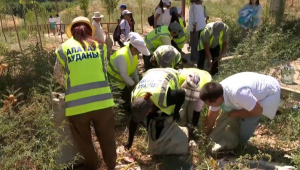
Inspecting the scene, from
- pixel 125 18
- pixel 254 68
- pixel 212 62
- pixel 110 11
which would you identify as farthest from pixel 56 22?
pixel 254 68

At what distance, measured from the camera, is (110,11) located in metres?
12.3

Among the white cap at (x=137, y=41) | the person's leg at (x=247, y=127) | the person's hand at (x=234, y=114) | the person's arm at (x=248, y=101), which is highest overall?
the white cap at (x=137, y=41)

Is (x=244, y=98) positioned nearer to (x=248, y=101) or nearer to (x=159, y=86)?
(x=248, y=101)

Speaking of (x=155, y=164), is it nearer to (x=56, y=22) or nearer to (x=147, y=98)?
(x=147, y=98)

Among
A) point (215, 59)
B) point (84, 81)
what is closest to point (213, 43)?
point (215, 59)

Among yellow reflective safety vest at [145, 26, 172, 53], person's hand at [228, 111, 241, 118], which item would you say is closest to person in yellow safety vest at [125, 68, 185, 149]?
person's hand at [228, 111, 241, 118]

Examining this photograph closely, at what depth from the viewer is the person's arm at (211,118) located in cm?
350

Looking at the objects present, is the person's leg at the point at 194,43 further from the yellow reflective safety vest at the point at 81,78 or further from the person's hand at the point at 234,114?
the yellow reflective safety vest at the point at 81,78

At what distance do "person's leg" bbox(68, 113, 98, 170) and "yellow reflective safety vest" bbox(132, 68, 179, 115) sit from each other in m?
0.57

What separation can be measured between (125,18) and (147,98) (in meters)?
3.94

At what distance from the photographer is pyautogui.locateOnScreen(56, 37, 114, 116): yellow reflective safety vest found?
296 cm

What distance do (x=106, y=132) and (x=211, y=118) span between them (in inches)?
45.0

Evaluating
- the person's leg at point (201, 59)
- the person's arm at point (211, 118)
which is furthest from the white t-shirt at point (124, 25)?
the person's arm at point (211, 118)

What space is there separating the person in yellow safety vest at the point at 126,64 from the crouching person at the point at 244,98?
3.59 feet
